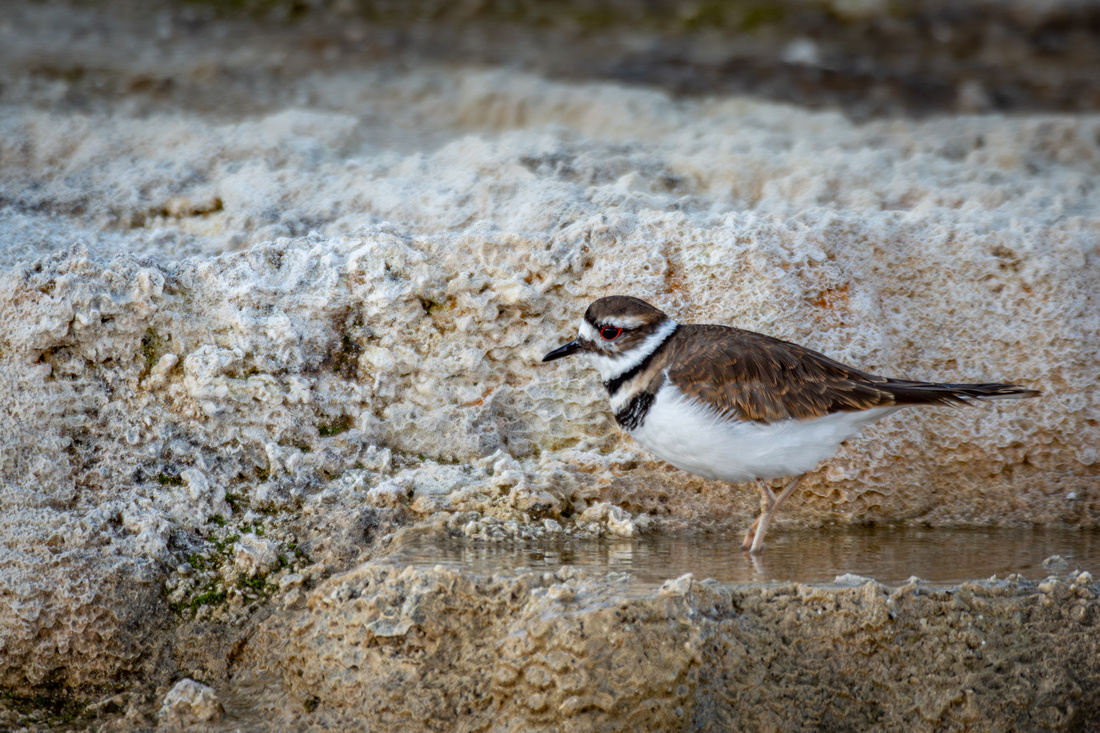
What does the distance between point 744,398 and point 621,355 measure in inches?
22.6

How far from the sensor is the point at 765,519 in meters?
4.21

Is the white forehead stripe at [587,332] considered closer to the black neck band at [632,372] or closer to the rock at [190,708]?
the black neck band at [632,372]

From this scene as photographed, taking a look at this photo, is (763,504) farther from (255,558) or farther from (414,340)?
(255,558)

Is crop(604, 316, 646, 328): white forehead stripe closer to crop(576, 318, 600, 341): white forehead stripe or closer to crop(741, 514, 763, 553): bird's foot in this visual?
crop(576, 318, 600, 341): white forehead stripe

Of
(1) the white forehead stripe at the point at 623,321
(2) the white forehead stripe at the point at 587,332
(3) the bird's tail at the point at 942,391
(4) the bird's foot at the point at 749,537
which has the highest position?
(1) the white forehead stripe at the point at 623,321

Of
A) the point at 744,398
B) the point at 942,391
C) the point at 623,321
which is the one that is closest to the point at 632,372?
the point at 623,321

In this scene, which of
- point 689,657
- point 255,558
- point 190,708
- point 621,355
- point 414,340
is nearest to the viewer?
point 689,657

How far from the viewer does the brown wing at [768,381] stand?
4137 millimetres

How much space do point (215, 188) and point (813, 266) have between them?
10.5 ft

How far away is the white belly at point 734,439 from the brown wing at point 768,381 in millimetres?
54

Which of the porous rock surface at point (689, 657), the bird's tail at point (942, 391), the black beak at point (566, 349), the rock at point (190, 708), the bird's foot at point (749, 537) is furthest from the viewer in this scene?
the black beak at point (566, 349)

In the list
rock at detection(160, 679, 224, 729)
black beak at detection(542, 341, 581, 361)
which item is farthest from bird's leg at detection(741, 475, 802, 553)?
rock at detection(160, 679, 224, 729)

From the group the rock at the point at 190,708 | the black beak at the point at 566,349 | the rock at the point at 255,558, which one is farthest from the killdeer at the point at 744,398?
the rock at the point at 190,708

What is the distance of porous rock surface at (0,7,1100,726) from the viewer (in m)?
4.00
